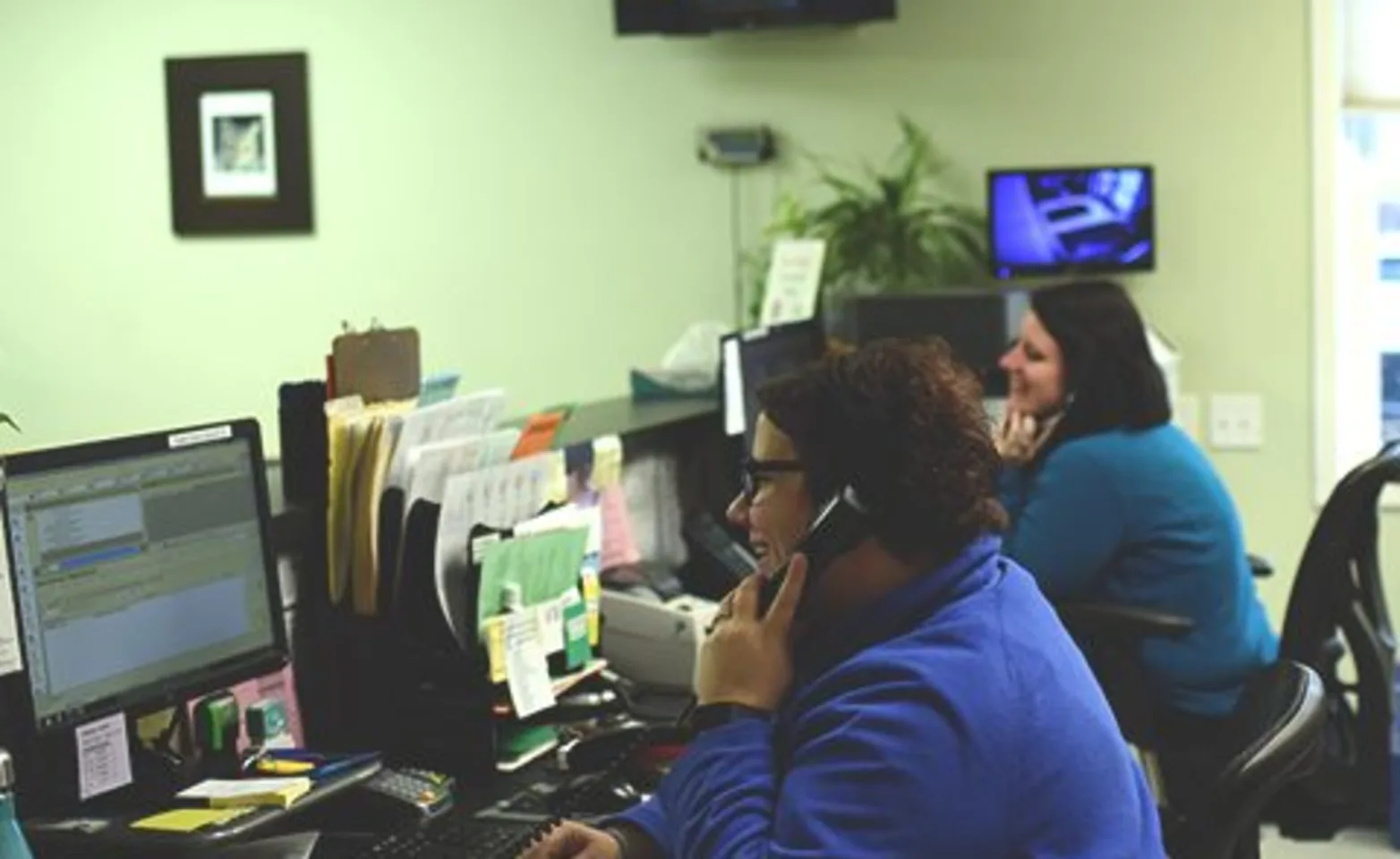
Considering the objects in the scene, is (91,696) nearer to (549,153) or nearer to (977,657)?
(977,657)

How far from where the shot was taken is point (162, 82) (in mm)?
5785

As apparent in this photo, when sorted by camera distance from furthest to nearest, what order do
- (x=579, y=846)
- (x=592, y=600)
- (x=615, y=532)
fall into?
(x=615, y=532) < (x=592, y=600) < (x=579, y=846)

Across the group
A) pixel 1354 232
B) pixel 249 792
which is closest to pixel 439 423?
pixel 249 792

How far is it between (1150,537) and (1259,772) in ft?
5.55

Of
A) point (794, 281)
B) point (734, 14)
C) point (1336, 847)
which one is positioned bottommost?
point (1336, 847)

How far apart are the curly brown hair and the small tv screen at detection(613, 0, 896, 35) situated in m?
3.40

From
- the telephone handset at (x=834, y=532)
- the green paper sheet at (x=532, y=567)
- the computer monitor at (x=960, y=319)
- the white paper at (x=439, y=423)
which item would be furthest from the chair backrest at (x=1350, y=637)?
the telephone handset at (x=834, y=532)

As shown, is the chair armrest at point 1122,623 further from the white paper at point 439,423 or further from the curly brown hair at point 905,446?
the curly brown hair at point 905,446

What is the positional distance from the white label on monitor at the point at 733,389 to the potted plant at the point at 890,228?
3.88 ft

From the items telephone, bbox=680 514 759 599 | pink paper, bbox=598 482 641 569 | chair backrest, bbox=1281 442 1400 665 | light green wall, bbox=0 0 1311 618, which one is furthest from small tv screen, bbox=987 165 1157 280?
pink paper, bbox=598 482 641 569

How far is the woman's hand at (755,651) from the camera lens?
1.87m

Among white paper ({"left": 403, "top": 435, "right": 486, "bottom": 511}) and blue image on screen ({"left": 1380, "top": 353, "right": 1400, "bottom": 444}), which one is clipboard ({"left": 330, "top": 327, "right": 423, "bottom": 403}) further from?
blue image on screen ({"left": 1380, "top": 353, "right": 1400, "bottom": 444})

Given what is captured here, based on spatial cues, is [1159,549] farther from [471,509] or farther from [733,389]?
[471,509]

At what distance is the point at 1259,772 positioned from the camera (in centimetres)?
192
